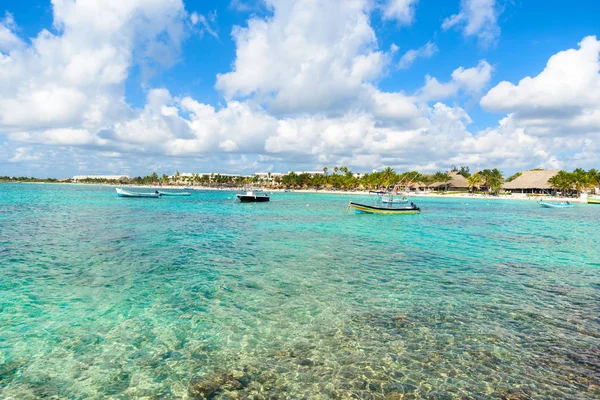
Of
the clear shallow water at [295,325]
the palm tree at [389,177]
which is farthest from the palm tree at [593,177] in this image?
the clear shallow water at [295,325]

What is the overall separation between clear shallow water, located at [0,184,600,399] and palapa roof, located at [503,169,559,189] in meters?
112

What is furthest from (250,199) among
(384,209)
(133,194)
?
(384,209)

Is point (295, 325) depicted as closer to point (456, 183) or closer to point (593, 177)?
point (593, 177)

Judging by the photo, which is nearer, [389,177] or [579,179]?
[579,179]

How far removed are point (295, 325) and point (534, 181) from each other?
5096 inches

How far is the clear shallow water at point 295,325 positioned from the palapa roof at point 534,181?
11186cm

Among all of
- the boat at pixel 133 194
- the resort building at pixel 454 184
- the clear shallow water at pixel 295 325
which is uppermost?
the resort building at pixel 454 184

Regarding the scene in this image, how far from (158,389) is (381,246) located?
54.1 ft

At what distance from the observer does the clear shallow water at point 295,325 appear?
6266 millimetres

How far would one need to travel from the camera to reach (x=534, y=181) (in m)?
113

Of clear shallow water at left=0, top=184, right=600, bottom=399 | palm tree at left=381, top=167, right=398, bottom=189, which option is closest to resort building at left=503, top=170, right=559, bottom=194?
palm tree at left=381, top=167, right=398, bottom=189

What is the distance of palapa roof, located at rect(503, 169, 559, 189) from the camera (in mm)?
109312

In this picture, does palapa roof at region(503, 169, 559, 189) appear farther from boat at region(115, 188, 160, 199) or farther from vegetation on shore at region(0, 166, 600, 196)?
boat at region(115, 188, 160, 199)

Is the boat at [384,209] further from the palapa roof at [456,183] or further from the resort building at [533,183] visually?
the palapa roof at [456,183]
